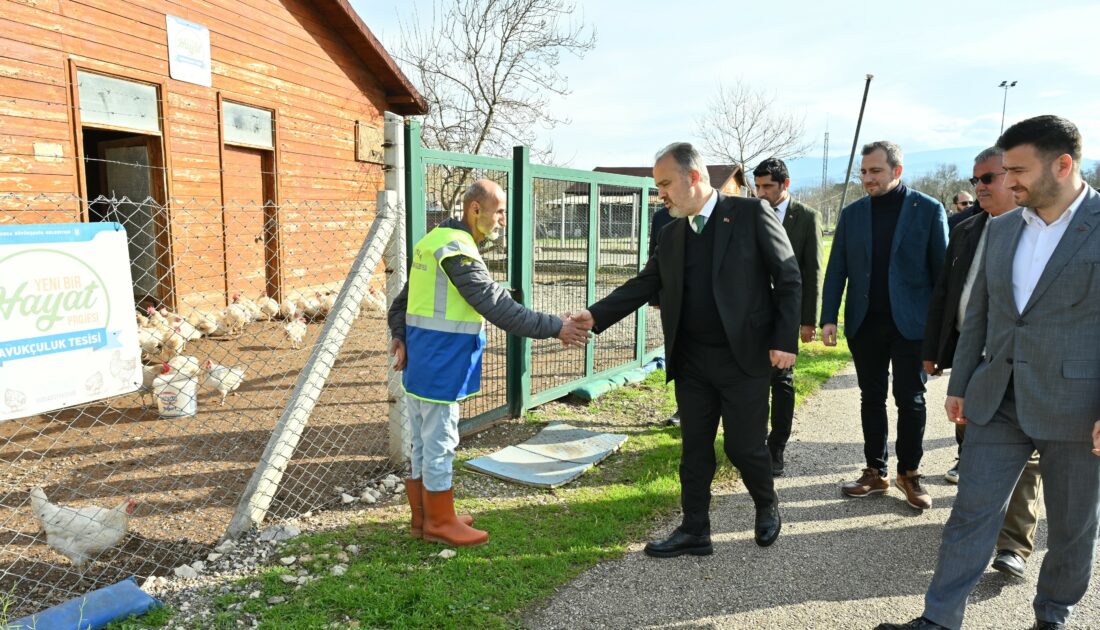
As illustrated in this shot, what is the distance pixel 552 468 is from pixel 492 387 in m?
2.34

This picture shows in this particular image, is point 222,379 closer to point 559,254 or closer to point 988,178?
point 559,254

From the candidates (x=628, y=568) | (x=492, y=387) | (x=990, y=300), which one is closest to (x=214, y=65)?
(x=492, y=387)

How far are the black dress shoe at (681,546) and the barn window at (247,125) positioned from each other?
888 cm

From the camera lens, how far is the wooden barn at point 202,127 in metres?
7.23

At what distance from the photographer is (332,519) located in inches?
157

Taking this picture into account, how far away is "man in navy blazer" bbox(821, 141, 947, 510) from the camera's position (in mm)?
4125

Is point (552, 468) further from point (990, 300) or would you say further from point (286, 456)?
point (990, 300)

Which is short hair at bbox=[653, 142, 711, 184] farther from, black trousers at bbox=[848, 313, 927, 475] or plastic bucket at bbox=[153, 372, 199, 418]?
plastic bucket at bbox=[153, 372, 199, 418]

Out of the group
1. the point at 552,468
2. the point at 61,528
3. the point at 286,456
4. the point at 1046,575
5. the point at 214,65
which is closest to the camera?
the point at 1046,575

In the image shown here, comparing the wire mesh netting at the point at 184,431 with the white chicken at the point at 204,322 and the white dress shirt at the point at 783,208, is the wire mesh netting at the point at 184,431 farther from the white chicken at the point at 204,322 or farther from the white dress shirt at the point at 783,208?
the white dress shirt at the point at 783,208

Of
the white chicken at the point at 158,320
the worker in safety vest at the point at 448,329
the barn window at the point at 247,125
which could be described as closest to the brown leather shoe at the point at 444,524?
the worker in safety vest at the point at 448,329

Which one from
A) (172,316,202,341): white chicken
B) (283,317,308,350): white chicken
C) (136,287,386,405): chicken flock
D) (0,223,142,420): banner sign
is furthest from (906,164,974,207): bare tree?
(0,223,142,420): banner sign

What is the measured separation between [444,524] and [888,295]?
301 cm

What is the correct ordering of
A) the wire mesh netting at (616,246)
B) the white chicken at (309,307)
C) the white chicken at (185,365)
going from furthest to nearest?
the white chicken at (309,307) < the wire mesh netting at (616,246) < the white chicken at (185,365)
